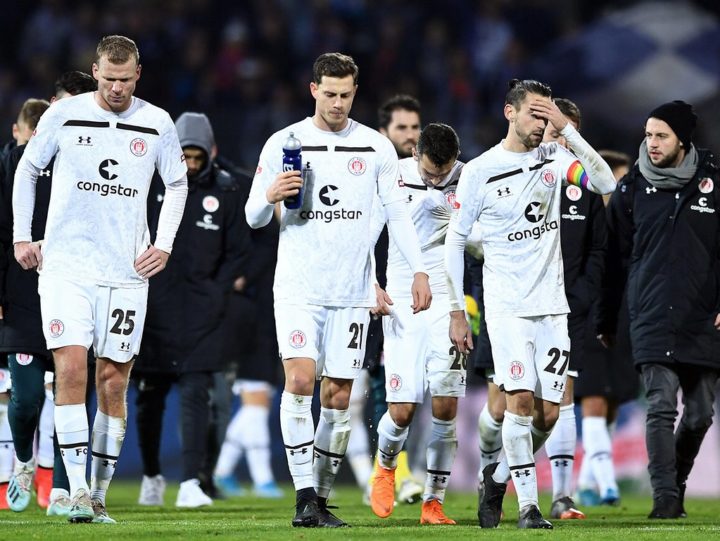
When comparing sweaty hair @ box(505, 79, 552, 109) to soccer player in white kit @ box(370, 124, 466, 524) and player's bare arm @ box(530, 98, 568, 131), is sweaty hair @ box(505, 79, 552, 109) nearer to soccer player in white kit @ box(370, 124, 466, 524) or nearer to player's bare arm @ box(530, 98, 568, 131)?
player's bare arm @ box(530, 98, 568, 131)

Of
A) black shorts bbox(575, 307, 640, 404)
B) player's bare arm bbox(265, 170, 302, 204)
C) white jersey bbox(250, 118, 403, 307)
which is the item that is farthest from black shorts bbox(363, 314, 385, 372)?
player's bare arm bbox(265, 170, 302, 204)

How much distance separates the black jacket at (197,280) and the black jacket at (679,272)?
3.41 metres

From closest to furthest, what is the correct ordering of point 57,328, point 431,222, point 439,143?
1. point 57,328
2. point 439,143
3. point 431,222

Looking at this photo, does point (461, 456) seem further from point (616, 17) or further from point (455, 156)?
point (616, 17)

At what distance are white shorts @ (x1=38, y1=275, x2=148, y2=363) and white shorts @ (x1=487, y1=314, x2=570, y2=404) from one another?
2.18 meters

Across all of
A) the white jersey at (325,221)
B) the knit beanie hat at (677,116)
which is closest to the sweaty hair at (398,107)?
the knit beanie hat at (677,116)

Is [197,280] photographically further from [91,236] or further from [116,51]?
[116,51]

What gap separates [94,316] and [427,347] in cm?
243

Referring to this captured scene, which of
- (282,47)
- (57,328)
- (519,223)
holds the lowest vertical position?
(57,328)

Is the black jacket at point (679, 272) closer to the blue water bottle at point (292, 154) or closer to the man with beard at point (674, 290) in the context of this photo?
the man with beard at point (674, 290)

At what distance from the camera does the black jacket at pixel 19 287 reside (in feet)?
31.8

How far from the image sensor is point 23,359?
9742mm

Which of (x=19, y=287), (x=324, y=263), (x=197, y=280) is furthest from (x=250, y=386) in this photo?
(x=324, y=263)

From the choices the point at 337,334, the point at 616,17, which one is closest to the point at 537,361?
the point at 337,334
